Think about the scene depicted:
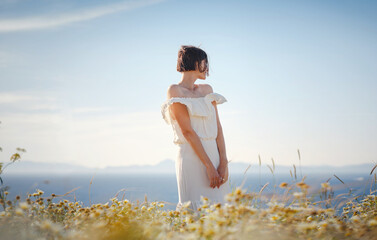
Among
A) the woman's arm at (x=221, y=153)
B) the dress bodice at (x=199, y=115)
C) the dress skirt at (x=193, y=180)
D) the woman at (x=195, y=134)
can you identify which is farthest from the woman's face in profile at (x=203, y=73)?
the dress skirt at (x=193, y=180)

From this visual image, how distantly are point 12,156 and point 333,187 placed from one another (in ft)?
9.79

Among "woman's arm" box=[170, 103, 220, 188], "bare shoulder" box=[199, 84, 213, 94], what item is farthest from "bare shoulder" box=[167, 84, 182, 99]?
"bare shoulder" box=[199, 84, 213, 94]

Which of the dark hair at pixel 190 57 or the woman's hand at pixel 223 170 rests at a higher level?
the dark hair at pixel 190 57

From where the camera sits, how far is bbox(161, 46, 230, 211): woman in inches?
152

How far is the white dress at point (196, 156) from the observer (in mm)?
3896

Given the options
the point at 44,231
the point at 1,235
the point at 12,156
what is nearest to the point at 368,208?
the point at 44,231

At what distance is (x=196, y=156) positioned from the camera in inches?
154

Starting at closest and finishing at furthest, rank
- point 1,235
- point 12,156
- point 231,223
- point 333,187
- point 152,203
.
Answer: point 1,235 < point 231,223 < point 333,187 < point 12,156 < point 152,203

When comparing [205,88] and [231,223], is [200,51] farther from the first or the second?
[231,223]

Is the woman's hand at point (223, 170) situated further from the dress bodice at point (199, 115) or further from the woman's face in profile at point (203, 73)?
the woman's face in profile at point (203, 73)

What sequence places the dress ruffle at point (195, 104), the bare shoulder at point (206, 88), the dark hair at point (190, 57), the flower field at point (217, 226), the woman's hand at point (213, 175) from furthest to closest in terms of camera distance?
1. the bare shoulder at point (206, 88)
2. the dark hair at point (190, 57)
3. the dress ruffle at point (195, 104)
4. the woman's hand at point (213, 175)
5. the flower field at point (217, 226)

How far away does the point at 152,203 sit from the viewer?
3402 millimetres

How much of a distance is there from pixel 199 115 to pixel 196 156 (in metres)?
0.52

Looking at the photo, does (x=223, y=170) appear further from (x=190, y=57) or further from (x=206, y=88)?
(x=190, y=57)
